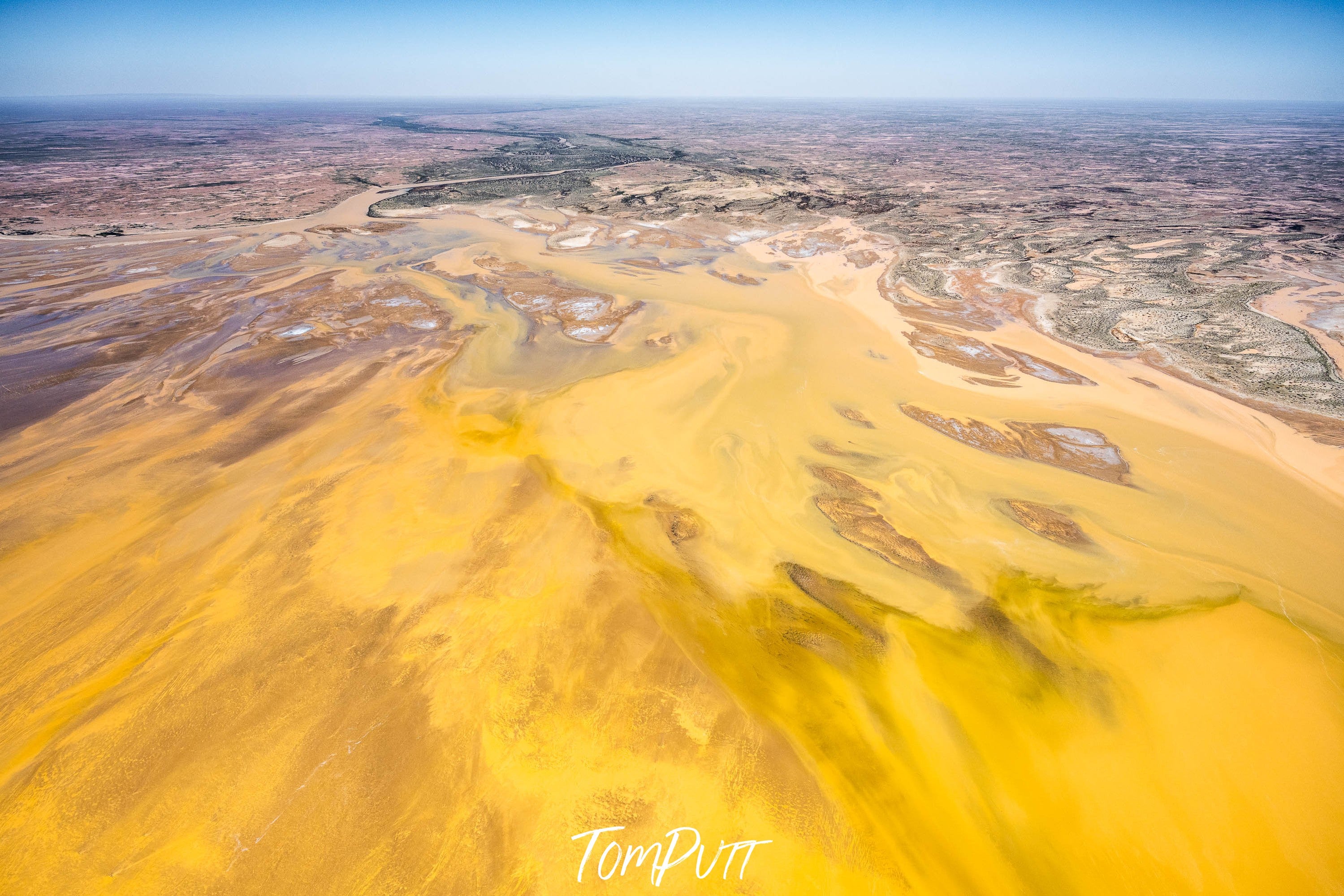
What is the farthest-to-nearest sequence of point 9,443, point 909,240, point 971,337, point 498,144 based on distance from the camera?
point 498,144
point 909,240
point 971,337
point 9,443

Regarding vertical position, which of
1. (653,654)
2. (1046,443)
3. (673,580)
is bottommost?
(653,654)

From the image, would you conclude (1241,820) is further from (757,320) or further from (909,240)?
(909,240)

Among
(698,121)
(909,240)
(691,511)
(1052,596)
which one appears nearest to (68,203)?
(691,511)

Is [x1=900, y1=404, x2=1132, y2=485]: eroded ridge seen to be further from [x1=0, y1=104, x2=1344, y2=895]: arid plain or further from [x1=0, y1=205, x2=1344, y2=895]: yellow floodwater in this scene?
[x1=0, y1=205, x2=1344, y2=895]: yellow floodwater

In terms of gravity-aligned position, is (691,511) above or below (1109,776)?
above

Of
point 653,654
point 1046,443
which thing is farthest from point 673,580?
point 1046,443

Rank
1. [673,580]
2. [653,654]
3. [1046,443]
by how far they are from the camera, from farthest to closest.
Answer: [1046,443]
[673,580]
[653,654]

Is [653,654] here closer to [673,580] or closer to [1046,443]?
[673,580]
